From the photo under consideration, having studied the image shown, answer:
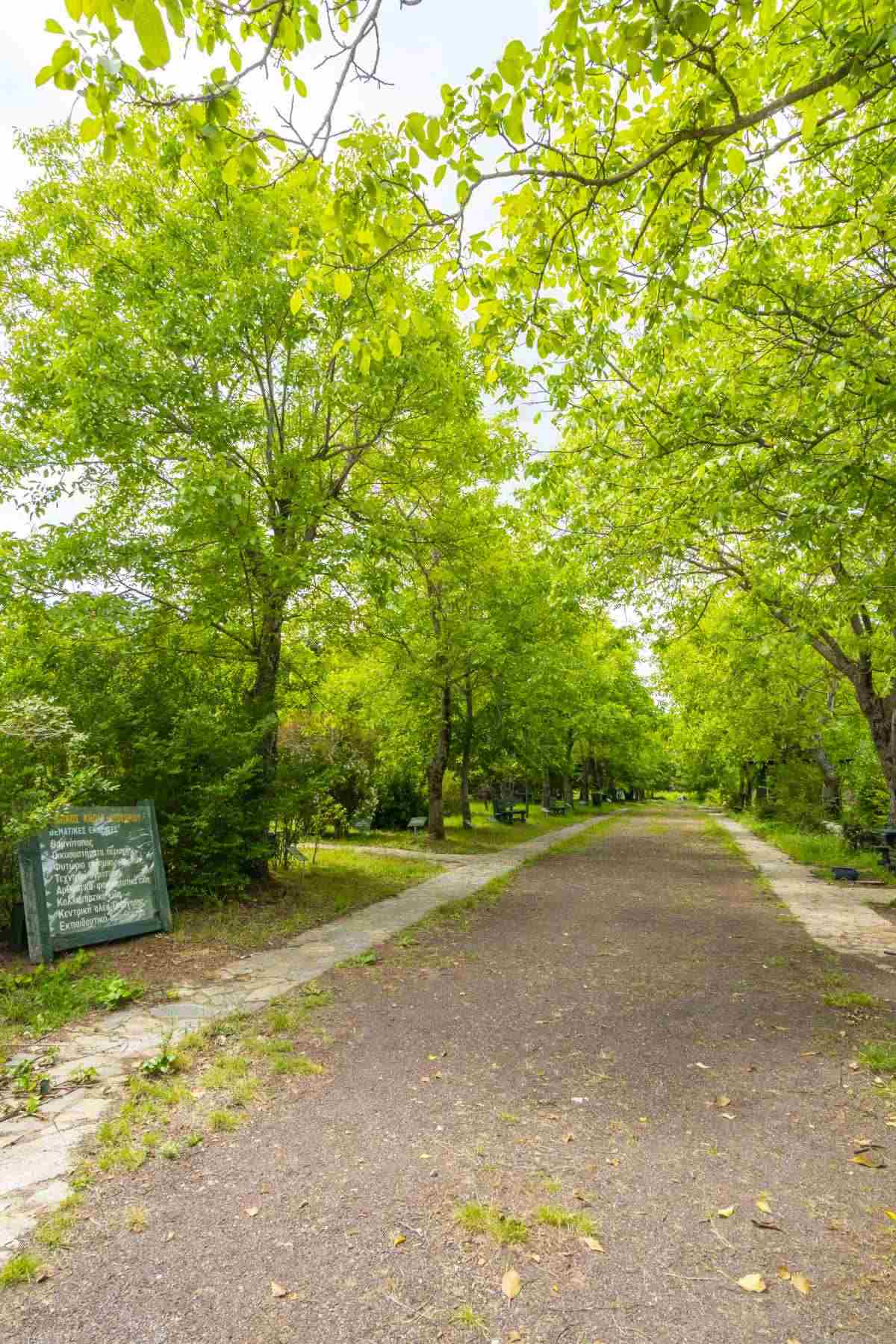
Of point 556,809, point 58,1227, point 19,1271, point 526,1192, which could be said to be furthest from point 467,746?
point 19,1271

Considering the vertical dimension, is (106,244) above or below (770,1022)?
above

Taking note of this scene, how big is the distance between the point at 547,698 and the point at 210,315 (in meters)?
12.8

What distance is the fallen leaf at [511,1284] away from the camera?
7.68 feet

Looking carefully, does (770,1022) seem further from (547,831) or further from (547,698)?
(547,831)

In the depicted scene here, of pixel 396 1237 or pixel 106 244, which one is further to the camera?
pixel 106 244

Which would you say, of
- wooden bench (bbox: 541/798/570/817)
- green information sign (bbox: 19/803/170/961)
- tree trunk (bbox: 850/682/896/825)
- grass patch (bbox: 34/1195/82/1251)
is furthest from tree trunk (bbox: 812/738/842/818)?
grass patch (bbox: 34/1195/82/1251)

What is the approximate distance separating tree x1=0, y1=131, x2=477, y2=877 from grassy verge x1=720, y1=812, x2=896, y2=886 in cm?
1110

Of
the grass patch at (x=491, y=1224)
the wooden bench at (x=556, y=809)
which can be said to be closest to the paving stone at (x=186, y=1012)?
the grass patch at (x=491, y=1224)

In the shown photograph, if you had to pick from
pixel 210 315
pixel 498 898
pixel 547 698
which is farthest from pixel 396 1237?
pixel 547 698

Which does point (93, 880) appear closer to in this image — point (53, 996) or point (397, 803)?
point (53, 996)

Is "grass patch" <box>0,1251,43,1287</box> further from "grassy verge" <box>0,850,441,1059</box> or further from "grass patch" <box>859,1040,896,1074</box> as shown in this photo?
"grass patch" <box>859,1040,896,1074</box>

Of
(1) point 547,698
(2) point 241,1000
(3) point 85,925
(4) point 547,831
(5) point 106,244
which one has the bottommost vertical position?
(4) point 547,831

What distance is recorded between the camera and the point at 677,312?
516 centimetres

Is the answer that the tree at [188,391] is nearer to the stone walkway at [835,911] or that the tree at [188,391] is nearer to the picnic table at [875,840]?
the stone walkway at [835,911]
